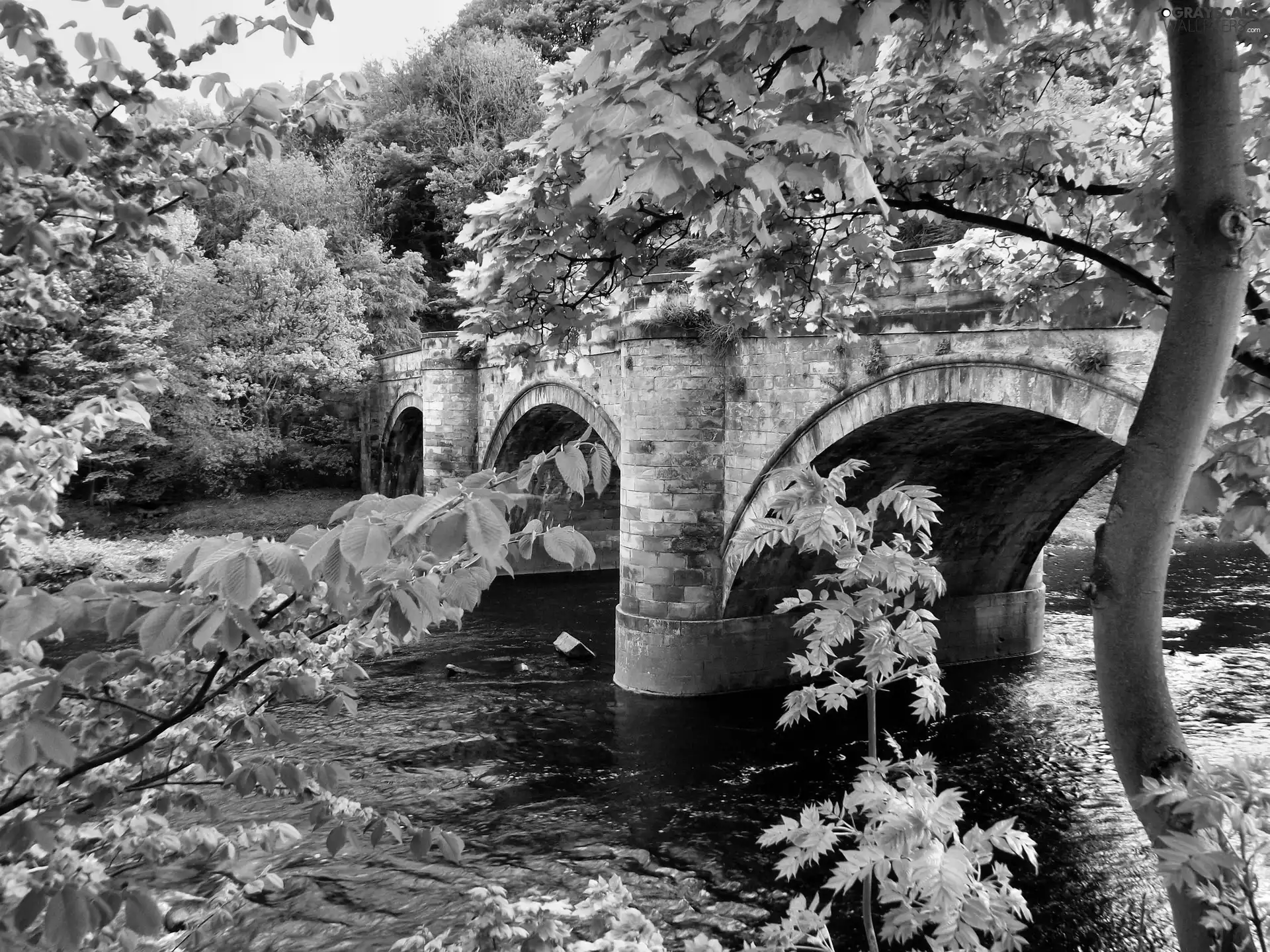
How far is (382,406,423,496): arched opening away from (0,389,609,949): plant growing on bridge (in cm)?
2609

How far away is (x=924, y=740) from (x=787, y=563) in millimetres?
2747

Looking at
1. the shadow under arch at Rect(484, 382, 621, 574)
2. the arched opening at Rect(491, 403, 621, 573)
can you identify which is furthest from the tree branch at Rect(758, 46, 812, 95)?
the arched opening at Rect(491, 403, 621, 573)

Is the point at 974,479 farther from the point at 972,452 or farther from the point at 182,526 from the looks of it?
the point at 182,526

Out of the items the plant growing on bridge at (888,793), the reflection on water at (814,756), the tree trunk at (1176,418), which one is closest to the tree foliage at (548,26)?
the reflection on water at (814,756)

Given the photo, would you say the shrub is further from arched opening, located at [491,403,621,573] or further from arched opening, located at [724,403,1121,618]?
arched opening, located at [491,403,621,573]

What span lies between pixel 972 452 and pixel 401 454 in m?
20.9

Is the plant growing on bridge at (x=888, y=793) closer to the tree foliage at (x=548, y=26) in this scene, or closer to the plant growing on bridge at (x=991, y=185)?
the plant growing on bridge at (x=991, y=185)

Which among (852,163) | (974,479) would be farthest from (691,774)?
(852,163)

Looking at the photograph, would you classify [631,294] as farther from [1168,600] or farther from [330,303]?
[330,303]

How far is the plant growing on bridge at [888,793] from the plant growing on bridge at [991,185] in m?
0.45

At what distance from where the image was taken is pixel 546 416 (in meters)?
20.7

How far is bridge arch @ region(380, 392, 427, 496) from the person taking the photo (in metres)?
28.5

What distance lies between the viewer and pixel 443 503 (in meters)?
1.85

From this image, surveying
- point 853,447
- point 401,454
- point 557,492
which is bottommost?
point 557,492
